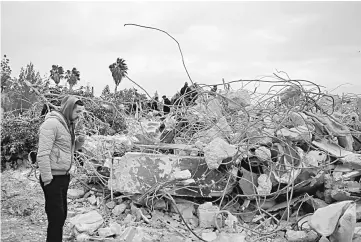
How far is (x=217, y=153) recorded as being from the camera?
14.6 feet

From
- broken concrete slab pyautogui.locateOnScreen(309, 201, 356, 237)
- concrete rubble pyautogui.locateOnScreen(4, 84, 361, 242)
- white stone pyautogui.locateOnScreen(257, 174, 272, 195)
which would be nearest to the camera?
broken concrete slab pyautogui.locateOnScreen(309, 201, 356, 237)

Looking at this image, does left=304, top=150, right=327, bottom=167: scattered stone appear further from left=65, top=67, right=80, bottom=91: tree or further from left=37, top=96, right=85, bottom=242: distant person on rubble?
left=65, top=67, right=80, bottom=91: tree

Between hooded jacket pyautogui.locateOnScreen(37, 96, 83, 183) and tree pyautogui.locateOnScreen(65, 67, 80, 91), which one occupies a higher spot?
tree pyautogui.locateOnScreen(65, 67, 80, 91)

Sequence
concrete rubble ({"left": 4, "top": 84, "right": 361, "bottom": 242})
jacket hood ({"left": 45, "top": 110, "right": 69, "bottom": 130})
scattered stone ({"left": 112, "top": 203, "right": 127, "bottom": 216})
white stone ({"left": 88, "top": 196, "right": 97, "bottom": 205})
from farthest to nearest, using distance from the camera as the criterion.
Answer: white stone ({"left": 88, "top": 196, "right": 97, "bottom": 205})
scattered stone ({"left": 112, "top": 203, "right": 127, "bottom": 216})
concrete rubble ({"left": 4, "top": 84, "right": 361, "bottom": 242})
jacket hood ({"left": 45, "top": 110, "right": 69, "bottom": 130})

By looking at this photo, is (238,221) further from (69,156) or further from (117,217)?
(69,156)

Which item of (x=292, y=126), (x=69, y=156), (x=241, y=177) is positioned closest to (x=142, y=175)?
(x=241, y=177)

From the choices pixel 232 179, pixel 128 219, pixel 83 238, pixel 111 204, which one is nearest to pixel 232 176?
pixel 232 179

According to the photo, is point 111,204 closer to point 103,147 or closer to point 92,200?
point 92,200

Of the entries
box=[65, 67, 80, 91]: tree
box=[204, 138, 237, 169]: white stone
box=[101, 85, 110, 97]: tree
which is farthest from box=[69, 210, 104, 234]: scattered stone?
box=[101, 85, 110, 97]: tree

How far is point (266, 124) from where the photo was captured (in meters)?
5.19

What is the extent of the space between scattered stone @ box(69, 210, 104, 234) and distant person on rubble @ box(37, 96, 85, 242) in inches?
32.1

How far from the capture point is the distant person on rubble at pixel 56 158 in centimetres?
319

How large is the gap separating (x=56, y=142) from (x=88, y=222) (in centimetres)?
132

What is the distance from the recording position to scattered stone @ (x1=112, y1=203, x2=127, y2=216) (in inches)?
188
